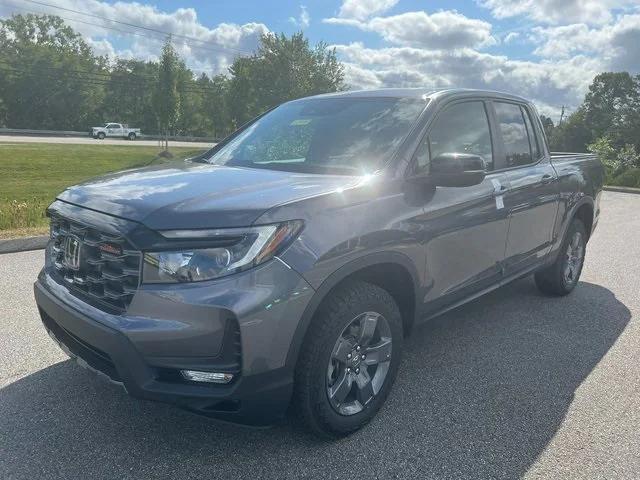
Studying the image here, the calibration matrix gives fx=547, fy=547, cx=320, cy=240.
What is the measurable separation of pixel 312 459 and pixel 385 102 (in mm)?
2295

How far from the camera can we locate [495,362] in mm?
3928

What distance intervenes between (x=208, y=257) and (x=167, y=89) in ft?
88.2

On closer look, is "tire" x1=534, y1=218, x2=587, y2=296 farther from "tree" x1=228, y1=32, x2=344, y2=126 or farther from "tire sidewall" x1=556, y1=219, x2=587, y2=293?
"tree" x1=228, y1=32, x2=344, y2=126

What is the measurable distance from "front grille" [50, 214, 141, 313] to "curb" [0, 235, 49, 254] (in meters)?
4.36

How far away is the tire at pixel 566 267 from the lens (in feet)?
17.2

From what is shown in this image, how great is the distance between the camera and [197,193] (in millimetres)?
2645

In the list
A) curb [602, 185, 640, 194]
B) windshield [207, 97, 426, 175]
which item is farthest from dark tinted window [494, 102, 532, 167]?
curb [602, 185, 640, 194]

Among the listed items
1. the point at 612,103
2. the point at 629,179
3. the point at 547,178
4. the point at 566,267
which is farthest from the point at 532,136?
the point at 612,103

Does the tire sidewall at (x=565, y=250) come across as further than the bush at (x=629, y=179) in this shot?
No

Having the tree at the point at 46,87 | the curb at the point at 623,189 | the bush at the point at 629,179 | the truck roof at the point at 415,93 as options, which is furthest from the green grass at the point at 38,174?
the tree at the point at 46,87

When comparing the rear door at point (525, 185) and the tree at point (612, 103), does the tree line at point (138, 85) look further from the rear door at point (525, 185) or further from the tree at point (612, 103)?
the tree at point (612, 103)

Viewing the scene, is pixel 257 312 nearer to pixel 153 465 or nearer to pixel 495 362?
pixel 153 465

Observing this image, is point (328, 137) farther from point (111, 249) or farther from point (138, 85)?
point (138, 85)

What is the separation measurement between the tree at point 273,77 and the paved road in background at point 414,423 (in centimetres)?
2907
